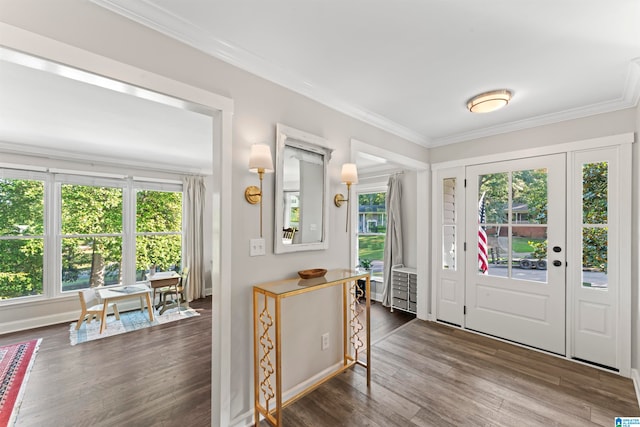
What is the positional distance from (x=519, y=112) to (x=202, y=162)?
4683 mm

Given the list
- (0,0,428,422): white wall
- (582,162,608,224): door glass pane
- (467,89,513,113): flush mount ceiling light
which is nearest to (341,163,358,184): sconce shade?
(0,0,428,422): white wall

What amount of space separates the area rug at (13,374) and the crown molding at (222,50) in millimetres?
2866

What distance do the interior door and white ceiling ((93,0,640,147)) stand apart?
2.58ft

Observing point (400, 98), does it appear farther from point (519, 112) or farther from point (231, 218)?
point (231, 218)

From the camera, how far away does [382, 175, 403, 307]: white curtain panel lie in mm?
4598

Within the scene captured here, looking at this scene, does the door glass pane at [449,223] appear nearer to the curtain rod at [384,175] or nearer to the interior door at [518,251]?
the interior door at [518,251]

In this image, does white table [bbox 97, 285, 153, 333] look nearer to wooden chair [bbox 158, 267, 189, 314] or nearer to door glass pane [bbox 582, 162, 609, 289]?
wooden chair [bbox 158, 267, 189, 314]

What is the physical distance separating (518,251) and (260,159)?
9.95 ft

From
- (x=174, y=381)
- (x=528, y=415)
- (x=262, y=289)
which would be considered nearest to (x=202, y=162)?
(x=174, y=381)

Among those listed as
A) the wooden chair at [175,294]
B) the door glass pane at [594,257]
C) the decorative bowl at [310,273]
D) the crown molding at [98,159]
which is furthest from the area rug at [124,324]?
the door glass pane at [594,257]

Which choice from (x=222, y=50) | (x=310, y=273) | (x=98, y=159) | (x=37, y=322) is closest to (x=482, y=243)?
(x=310, y=273)

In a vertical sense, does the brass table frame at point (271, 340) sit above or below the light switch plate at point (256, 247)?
below

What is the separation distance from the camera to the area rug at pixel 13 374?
7.01 ft

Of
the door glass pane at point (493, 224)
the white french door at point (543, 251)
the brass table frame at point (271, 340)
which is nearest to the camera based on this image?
the brass table frame at point (271, 340)
